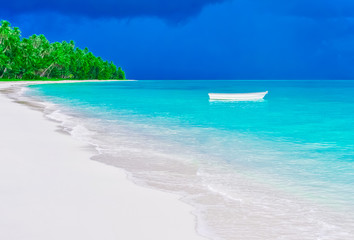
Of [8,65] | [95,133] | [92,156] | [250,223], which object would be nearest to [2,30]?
[8,65]

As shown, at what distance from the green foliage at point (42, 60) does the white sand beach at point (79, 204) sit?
77865mm

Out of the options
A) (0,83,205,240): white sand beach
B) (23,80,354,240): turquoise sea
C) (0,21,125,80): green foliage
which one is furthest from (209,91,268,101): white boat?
(0,21,125,80): green foliage

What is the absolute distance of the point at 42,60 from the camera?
103m

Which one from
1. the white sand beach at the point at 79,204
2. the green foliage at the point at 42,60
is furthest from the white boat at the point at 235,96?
the green foliage at the point at 42,60

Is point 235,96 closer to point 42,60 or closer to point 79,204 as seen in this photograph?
point 79,204

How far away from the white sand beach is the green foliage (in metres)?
77.9

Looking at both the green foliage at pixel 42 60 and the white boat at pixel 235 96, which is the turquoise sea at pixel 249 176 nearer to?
the white boat at pixel 235 96

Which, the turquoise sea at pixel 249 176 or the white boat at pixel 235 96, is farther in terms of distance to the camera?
the white boat at pixel 235 96

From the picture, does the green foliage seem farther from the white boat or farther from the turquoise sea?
the turquoise sea

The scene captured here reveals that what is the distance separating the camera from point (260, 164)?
384 inches

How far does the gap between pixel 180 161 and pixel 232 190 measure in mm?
2800

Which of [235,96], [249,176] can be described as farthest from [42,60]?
[249,176]

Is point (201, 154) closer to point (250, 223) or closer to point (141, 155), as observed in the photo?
point (141, 155)

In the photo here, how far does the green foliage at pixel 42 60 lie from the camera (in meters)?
84.2
